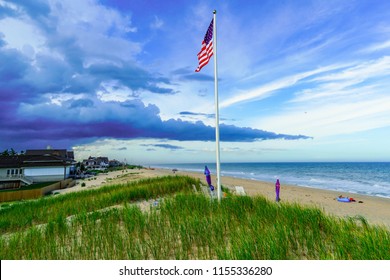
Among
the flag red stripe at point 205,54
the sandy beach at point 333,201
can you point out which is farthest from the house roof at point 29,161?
the flag red stripe at point 205,54

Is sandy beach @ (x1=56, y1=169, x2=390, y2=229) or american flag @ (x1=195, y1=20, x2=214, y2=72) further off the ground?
american flag @ (x1=195, y1=20, x2=214, y2=72)

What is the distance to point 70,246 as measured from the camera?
526cm

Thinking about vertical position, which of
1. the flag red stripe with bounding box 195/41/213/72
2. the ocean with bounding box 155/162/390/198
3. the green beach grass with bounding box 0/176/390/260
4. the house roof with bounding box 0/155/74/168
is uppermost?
the flag red stripe with bounding box 195/41/213/72

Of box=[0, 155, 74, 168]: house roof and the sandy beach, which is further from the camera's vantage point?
box=[0, 155, 74, 168]: house roof

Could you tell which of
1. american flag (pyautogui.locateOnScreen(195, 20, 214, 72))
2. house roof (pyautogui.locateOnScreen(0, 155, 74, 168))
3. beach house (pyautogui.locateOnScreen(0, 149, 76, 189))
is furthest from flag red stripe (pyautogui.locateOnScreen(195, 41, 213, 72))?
house roof (pyautogui.locateOnScreen(0, 155, 74, 168))

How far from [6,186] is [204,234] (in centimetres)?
4213

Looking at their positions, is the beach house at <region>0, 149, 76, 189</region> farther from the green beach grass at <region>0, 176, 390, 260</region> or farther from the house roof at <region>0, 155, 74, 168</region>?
the green beach grass at <region>0, 176, 390, 260</region>

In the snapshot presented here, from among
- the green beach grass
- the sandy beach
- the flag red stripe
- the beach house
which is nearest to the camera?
the green beach grass

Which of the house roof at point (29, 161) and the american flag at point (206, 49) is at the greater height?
the american flag at point (206, 49)

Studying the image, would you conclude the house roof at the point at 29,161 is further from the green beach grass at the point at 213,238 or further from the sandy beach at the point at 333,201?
the green beach grass at the point at 213,238

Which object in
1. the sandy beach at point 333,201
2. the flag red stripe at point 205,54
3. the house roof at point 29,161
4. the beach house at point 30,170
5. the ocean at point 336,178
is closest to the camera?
the flag red stripe at point 205,54

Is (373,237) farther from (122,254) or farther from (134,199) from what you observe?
(134,199)

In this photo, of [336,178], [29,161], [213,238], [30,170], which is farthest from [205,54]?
[336,178]

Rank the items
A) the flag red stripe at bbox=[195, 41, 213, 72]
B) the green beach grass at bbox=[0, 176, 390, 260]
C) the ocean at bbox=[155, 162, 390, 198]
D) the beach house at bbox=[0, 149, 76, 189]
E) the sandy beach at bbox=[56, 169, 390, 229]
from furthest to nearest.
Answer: the beach house at bbox=[0, 149, 76, 189]
the ocean at bbox=[155, 162, 390, 198]
the sandy beach at bbox=[56, 169, 390, 229]
the flag red stripe at bbox=[195, 41, 213, 72]
the green beach grass at bbox=[0, 176, 390, 260]
